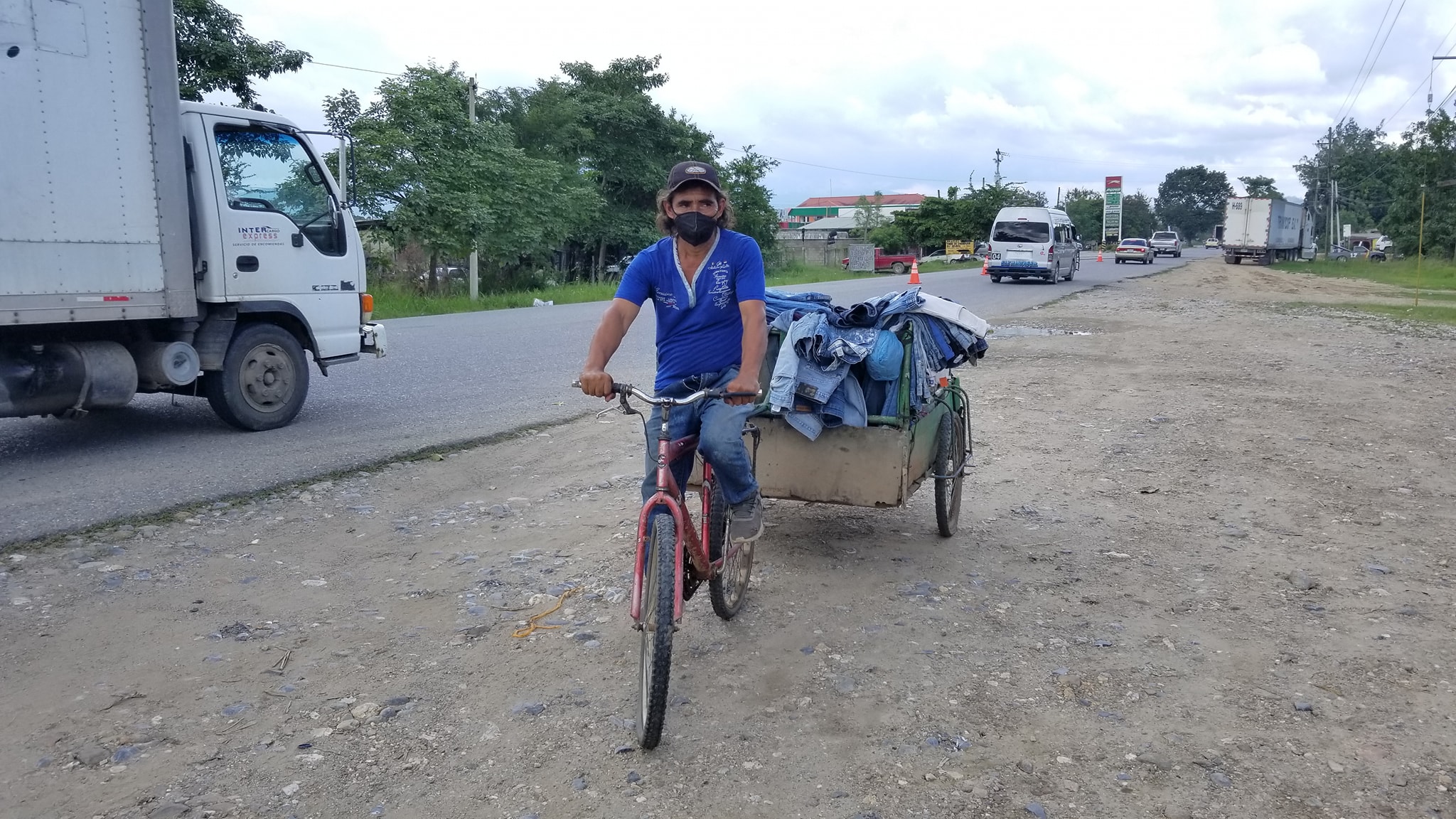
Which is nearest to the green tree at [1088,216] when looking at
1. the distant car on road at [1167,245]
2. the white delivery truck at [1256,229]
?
the distant car on road at [1167,245]

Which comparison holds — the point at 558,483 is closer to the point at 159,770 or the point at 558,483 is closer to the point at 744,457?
the point at 744,457

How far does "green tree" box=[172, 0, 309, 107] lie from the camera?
63.5ft

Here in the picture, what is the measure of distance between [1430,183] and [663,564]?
167 ft

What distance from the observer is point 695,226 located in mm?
3732

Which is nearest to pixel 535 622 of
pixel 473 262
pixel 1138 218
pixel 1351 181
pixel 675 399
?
pixel 675 399

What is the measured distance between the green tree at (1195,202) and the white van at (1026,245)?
127 m

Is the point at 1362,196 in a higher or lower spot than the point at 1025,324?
higher

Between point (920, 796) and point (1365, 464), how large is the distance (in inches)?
224

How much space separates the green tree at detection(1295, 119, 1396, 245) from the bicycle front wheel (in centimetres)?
9964

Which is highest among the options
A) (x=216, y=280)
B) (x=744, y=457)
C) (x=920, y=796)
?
(x=216, y=280)

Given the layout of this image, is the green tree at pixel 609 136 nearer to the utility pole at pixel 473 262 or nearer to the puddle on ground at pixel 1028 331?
the utility pole at pixel 473 262

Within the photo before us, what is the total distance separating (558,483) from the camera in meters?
6.69

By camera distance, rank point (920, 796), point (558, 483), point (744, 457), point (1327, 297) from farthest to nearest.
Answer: point (1327, 297)
point (558, 483)
point (744, 457)
point (920, 796)

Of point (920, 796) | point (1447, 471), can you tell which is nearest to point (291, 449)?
point (920, 796)
